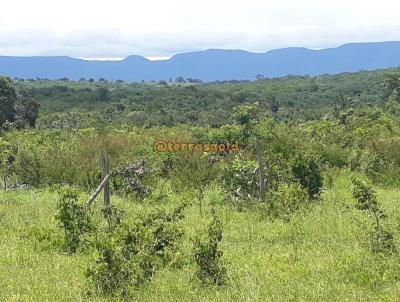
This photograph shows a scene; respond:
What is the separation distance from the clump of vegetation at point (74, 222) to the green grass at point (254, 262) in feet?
0.83

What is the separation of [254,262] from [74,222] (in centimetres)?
295

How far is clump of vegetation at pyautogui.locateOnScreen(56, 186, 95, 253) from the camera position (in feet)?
29.2

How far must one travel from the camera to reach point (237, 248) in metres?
8.72

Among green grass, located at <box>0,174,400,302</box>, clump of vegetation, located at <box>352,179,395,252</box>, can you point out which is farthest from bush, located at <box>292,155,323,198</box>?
clump of vegetation, located at <box>352,179,395,252</box>

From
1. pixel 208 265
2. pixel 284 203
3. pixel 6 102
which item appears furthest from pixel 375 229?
pixel 6 102

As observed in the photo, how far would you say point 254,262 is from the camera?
7.90 m

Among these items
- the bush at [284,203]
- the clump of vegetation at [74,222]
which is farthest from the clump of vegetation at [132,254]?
the bush at [284,203]

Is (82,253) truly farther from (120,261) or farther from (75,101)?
(75,101)

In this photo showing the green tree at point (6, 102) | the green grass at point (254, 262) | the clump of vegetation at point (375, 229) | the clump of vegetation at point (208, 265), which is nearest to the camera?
the green grass at point (254, 262)

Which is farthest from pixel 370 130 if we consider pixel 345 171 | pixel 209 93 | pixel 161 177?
pixel 209 93

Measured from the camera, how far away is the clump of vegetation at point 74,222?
29.2 feet

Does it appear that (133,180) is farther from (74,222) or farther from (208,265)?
(208,265)

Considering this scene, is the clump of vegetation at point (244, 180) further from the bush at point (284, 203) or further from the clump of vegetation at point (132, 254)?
the clump of vegetation at point (132, 254)

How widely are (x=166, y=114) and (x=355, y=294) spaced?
188ft
